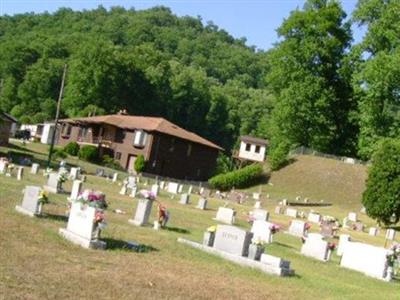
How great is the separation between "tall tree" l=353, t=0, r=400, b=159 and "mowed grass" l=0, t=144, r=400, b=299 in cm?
3794

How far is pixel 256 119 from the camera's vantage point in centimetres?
11031

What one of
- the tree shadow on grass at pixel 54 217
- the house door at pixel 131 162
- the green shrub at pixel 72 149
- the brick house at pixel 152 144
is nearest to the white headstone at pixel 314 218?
the tree shadow on grass at pixel 54 217

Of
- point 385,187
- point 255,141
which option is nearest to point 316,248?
point 385,187

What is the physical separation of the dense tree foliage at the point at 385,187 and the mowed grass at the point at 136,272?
2201 centimetres

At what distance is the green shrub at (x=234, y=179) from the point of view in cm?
5759

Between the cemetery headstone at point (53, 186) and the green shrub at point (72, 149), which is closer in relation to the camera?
the cemetery headstone at point (53, 186)

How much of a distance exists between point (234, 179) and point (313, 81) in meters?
12.5

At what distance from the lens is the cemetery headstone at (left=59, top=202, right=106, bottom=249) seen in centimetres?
1479

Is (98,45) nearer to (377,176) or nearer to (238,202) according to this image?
(238,202)

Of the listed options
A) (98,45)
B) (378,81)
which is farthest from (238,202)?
(98,45)

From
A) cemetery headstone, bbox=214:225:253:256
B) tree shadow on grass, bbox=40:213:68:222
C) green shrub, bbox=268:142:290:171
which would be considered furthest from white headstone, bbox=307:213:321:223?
tree shadow on grass, bbox=40:213:68:222

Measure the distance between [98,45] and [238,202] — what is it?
5074 cm

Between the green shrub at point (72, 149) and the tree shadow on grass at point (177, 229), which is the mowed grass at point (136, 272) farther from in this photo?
the green shrub at point (72, 149)

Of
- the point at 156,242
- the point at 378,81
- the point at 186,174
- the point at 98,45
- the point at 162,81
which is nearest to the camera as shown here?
the point at 156,242
